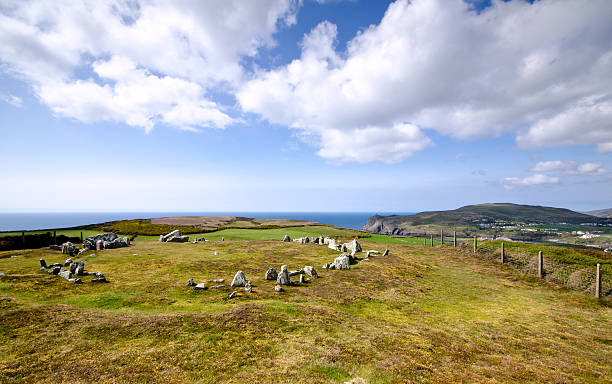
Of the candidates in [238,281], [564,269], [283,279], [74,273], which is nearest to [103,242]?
[74,273]

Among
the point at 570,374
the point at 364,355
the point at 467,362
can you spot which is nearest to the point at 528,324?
the point at 570,374

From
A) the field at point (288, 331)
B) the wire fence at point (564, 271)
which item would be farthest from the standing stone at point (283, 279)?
the wire fence at point (564, 271)

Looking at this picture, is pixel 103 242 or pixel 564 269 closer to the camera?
pixel 564 269

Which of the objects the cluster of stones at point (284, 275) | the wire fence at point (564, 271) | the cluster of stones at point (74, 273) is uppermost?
the cluster of stones at point (74, 273)

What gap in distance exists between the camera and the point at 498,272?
31875mm

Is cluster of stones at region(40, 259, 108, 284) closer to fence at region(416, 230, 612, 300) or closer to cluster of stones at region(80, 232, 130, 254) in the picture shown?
cluster of stones at region(80, 232, 130, 254)

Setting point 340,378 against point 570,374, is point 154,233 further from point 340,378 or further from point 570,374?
point 570,374

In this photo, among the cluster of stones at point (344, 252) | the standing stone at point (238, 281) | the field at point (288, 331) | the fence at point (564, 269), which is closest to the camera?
the field at point (288, 331)

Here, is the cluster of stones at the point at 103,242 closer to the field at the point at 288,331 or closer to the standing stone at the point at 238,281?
the field at the point at 288,331

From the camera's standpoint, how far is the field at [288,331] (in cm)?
915

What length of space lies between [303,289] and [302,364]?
10.4 meters

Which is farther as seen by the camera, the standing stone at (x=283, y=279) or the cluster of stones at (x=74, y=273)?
the standing stone at (x=283, y=279)

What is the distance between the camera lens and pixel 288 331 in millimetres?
12250

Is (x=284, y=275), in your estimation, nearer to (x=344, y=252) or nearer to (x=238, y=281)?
(x=238, y=281)
